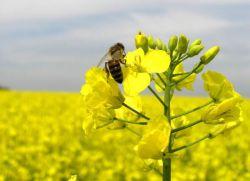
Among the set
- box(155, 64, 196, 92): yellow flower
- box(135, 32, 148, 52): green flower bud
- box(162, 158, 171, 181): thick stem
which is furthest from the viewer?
box(155, 64, 196, 92): yellow flower

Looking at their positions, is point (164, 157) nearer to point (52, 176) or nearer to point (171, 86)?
point (171, 86)

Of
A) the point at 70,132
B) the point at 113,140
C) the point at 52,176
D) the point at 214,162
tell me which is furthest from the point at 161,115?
the point at 70,132

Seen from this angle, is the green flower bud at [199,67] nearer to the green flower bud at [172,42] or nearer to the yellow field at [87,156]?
the green flower bud at [172,42]

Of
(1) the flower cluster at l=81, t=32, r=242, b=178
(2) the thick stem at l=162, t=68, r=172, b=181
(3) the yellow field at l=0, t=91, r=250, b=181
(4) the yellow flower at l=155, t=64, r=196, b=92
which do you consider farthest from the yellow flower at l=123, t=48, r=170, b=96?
(3) the yellow field at l=0, t=91, r=250, b=181

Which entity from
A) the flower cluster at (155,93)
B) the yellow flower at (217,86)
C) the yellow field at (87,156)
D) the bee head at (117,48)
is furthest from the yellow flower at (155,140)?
the yellow field at (87,156)

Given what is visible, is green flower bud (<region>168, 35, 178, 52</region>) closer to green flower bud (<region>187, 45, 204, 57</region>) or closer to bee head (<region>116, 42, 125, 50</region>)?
green flower bud (<region>187, 45, 204, 57</region>)
